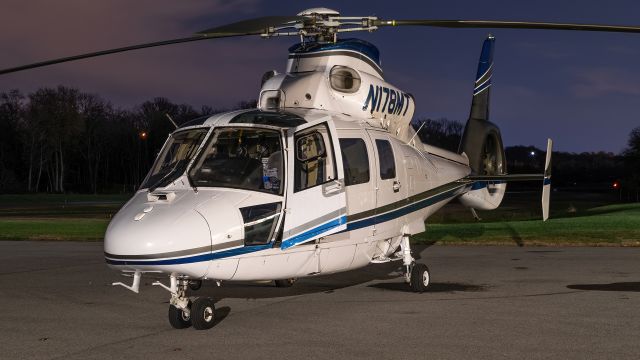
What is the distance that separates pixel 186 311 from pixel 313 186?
97.0 inches

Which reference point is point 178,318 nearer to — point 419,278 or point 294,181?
point 294,181

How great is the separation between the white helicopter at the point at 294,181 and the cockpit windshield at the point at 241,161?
0.05 feet

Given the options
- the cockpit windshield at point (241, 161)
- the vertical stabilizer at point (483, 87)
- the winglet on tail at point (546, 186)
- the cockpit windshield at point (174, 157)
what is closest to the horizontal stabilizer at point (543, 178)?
the winglet on tail at point (546, 186)

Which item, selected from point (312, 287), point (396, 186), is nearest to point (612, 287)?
point (396, 186)

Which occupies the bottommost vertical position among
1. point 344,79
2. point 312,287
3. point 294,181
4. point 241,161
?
point 312,287

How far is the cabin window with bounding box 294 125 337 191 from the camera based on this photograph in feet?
32.2

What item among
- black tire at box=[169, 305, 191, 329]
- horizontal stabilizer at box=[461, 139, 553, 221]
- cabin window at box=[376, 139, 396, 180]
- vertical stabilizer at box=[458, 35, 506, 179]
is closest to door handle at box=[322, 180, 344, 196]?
cabin window at box=[376, 139, 396, 180]

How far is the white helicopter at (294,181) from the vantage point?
8.50m

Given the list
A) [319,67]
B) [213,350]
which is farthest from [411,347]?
[319,67]

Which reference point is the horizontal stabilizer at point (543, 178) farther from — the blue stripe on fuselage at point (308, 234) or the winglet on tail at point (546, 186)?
the blue stripe on fuselage at point (308, 234)

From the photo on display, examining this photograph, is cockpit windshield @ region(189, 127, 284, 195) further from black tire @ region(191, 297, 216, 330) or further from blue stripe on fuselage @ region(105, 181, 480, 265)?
black tire @ region(191, 297, 216, 330)

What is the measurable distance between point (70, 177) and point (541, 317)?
10647 cm

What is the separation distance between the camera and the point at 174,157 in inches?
386

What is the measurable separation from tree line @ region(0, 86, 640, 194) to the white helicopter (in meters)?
69.6
